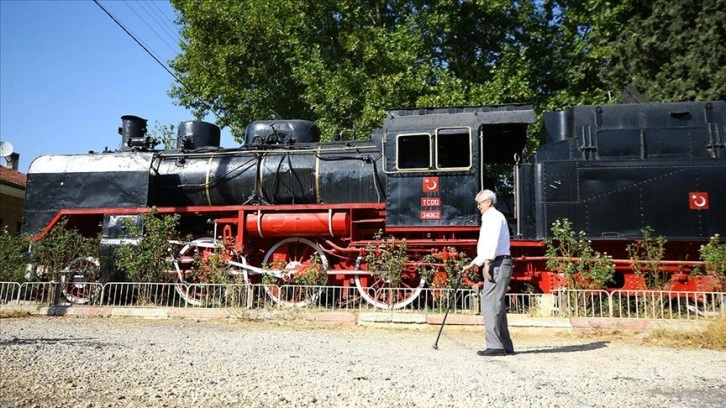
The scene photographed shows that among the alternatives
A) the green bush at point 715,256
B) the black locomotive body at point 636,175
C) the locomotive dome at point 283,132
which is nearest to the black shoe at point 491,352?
the black locomotive body at point 636,175

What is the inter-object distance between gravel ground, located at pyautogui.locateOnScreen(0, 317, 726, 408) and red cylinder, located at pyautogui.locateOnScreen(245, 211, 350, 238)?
2.57m

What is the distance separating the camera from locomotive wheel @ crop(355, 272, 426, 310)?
8.43 meters

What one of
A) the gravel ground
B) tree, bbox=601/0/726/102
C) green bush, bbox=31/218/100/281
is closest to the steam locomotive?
green bush, bbox=31/218/100/281

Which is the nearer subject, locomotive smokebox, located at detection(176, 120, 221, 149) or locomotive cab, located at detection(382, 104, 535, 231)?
locomotive cab, located at detection(382, 104, 535, 231)

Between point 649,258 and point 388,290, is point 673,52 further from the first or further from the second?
point 388,290

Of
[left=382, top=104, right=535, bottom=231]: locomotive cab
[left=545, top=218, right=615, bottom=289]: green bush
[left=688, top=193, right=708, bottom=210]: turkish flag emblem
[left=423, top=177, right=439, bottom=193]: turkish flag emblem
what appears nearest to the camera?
[left=545, top=218, right=615, bottom=289]: green bush

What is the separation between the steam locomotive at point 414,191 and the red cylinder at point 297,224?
24 millimetres

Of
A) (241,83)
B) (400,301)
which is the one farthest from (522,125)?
(241,83)

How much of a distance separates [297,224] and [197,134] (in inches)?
145

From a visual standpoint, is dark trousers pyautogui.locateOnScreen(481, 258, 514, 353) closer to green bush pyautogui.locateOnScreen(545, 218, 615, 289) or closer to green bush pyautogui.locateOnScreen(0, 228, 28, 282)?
green bush pyautogui.locateOnScreen(545, 218, 615, 289)

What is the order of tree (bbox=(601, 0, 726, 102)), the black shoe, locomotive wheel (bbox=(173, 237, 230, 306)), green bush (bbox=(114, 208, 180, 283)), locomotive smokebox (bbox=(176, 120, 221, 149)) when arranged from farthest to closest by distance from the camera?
tree (bbox=(601, 0, 726, 102)) → locomotive smokebox (bbox=(176, 120, 221, 149)) → green bush (bbox=(114, 208, 180, 283)) → locomotive wheel (bbox=(173, 237, 230, 306)) → the black shoe

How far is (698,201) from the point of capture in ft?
25.6

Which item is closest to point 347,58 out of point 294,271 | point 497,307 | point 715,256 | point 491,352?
point 294,271

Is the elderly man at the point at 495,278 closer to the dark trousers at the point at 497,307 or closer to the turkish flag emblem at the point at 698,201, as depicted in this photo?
the dark trousers at the point at 497,307
